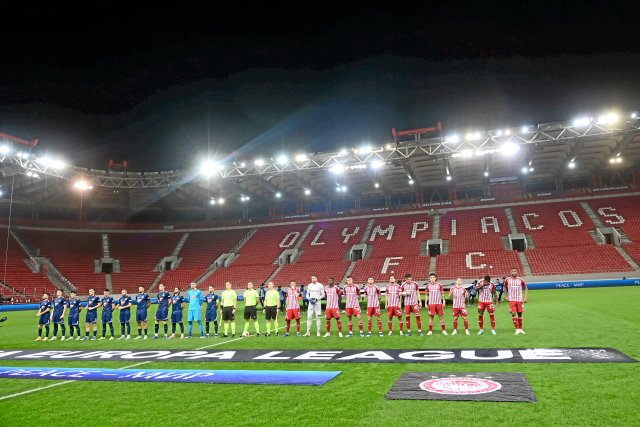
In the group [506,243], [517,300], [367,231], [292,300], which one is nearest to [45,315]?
[292,300]

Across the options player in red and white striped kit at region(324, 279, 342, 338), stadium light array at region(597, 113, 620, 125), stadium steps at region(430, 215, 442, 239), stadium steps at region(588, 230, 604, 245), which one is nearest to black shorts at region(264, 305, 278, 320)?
player in red and white striped kit at region(324, 279, 342, 338)

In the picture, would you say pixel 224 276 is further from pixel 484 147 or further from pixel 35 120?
pixel 484 147

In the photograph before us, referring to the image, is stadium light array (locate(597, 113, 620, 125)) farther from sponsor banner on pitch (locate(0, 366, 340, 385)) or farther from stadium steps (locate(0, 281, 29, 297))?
stadium steps (locate(0, 281, 29, 297))

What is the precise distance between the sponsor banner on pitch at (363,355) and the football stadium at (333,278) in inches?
3.7

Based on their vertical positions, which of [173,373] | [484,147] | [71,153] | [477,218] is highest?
[71,153]

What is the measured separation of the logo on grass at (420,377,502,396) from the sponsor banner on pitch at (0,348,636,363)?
1556mm

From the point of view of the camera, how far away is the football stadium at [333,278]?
19.8 ft

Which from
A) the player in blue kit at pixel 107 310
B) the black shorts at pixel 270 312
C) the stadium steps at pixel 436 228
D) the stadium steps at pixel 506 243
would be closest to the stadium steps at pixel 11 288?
the player in blue kit at pixel 107 310

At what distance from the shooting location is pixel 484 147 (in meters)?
28.5

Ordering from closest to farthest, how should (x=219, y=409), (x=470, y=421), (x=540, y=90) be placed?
(x=470, y=421) < (x=219, y=409) < (x=540, y=90)

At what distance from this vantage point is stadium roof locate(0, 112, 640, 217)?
28.2 meters

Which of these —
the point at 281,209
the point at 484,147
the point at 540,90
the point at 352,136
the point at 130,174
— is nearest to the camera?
the point at 484,147

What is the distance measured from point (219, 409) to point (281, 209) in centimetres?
4422

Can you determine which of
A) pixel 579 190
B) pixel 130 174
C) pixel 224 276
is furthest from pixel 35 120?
pixel 579 190
